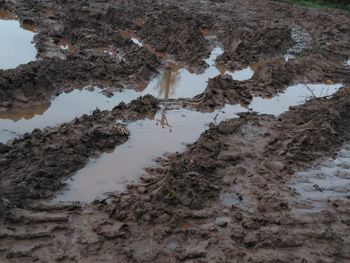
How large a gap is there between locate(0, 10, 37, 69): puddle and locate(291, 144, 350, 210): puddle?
24.8ft

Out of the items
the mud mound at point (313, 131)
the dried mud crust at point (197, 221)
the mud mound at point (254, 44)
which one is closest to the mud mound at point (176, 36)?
the mud mound at point (254, 44)

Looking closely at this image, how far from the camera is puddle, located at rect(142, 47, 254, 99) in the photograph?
11055mm

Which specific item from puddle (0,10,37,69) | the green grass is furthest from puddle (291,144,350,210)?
the green grass

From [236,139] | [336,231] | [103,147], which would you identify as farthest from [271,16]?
[336,231]

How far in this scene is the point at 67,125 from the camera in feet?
28.5

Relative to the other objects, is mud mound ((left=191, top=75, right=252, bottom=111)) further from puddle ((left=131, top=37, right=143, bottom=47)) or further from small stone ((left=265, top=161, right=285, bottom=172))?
puddle ((left=131, top=37, right=143, bottom=47))

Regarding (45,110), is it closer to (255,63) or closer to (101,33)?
(101,33)

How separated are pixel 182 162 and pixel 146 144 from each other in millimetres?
1353

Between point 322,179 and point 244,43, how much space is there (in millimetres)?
7279

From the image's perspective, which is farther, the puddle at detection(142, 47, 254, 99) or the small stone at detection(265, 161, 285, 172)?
the puddle at detection(142, 47, 254, 99)

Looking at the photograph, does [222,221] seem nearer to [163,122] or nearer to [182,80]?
[163,122]

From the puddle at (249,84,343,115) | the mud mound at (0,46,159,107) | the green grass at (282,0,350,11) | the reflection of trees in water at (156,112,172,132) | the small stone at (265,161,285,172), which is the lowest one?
the small stone at (265,161,285,172)

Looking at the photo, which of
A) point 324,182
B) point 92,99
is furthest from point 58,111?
point 324,182

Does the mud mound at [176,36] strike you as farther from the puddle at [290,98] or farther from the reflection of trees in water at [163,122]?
the reflection of trees in water at [163,122]
